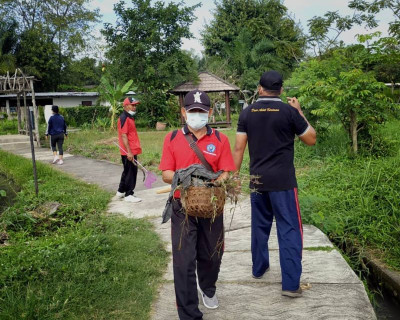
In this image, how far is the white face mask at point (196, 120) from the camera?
3.17 meters

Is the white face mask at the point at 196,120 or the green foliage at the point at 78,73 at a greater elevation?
the green foliage at the point at 78,73

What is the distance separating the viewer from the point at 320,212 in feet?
18.3

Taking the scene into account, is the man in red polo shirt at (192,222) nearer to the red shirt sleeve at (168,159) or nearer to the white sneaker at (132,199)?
the red shirt sleeve at (168,159)

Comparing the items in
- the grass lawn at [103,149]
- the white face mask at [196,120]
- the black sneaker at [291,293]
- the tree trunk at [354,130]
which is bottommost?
the black sneaker at [291,293]

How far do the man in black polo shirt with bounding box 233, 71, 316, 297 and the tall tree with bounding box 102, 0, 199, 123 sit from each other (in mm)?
19507

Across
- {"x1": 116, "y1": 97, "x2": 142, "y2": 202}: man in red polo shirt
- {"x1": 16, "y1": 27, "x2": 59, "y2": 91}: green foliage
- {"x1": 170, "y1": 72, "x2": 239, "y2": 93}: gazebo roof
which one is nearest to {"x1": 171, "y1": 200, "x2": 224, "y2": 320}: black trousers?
{"x1": 116, "y1": 97, "x2": 142, "y2": 202}: man in red polo shirt

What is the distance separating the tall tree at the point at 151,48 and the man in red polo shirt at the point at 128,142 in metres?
16.0

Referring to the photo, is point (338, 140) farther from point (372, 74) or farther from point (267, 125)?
point (267, 125)

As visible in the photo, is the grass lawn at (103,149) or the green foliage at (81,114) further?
the green foliage at (81,114)

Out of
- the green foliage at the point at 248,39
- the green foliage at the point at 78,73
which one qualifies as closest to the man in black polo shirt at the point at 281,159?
the green foliage at the point at 248,39

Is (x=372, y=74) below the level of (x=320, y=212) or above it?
above

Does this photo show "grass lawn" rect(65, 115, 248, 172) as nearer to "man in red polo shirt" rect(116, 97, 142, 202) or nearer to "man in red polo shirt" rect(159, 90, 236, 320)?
"man in red polo shirt" rect(116, 97, 142, 202)

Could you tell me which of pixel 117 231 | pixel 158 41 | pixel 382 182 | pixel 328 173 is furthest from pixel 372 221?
pixel 158 41

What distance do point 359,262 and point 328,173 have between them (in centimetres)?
303
